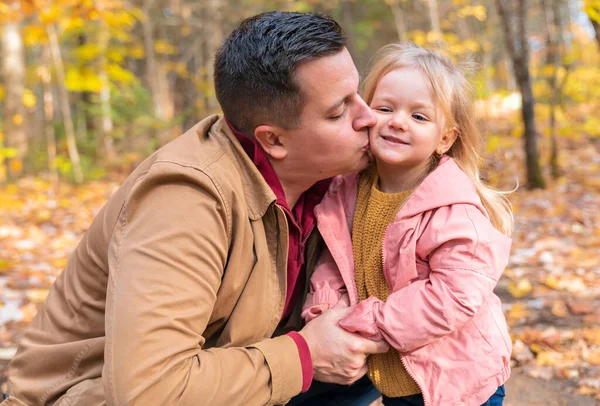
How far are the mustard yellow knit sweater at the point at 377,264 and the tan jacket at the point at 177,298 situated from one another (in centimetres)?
31

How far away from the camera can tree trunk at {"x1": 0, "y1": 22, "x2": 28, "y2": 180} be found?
8.59 m

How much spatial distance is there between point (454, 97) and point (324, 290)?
80 centimetres

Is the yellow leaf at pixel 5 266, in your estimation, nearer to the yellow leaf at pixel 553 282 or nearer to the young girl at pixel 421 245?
the young girl at pixel 421 245

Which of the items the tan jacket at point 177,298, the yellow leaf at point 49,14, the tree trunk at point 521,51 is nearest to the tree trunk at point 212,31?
the yellow leaf at point 49,14

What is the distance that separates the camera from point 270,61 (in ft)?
5.85

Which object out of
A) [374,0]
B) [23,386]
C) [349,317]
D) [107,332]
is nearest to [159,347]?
[107,332]

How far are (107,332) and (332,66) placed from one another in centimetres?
103

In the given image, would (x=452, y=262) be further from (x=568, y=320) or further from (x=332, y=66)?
(x=568, y=320)

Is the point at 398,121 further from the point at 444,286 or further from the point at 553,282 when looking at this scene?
the point at 553,282

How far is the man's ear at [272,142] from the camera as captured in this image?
6.17 ft

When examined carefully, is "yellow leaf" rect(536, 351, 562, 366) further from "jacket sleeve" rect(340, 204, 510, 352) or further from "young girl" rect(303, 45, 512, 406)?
"jacket sleeve" rect(340, 204, 510, 352)

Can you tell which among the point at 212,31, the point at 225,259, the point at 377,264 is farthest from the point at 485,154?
the point at 212,31

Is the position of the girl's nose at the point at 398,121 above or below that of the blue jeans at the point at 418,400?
above

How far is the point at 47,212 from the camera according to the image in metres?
7.03
